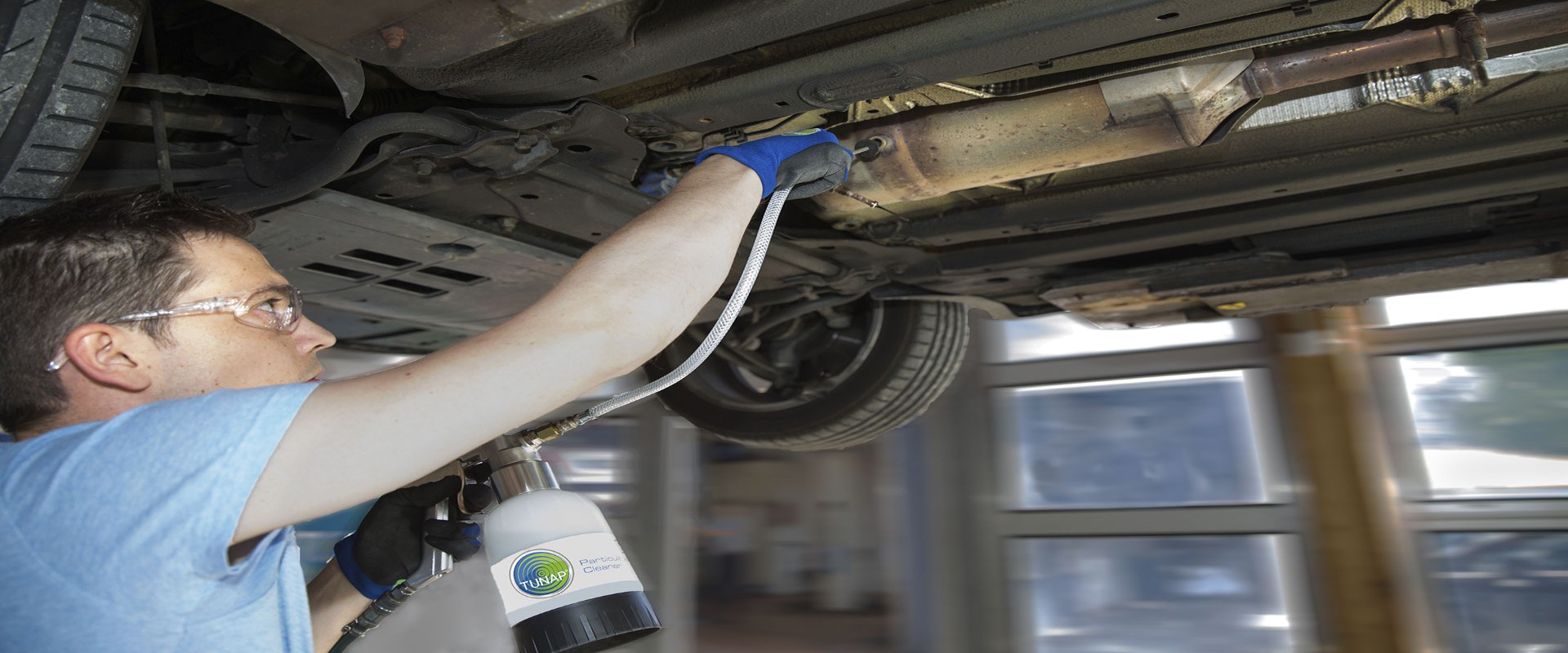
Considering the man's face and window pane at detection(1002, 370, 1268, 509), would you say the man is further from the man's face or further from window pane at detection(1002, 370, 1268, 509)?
window pane at detection(1002, 370, 1268, 509)

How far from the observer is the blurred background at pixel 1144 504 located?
4.93 meters

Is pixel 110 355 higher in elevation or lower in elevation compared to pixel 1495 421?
lower

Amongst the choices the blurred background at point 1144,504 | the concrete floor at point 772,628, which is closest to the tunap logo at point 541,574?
the blurred background at point 1144,504

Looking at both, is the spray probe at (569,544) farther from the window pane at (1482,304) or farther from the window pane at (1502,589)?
the window pane at (1502,589)

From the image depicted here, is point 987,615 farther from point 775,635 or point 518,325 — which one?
point 518,325

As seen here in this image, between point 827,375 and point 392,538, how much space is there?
144 centimetres

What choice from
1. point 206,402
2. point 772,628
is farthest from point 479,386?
point 772,628

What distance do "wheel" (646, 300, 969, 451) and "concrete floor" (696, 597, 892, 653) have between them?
4.50m

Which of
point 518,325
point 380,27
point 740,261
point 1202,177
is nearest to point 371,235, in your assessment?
point 380,27

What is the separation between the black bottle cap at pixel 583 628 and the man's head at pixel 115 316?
14.4 inches

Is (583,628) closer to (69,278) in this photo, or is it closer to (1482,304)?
(69,278)

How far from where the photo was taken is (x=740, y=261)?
2039mm

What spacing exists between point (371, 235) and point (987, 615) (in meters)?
5.13

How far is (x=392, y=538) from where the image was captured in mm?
1267
